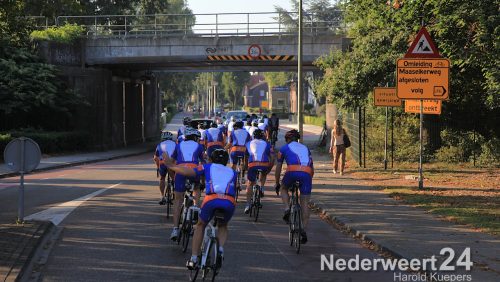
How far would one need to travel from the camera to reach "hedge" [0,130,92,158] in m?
29.7

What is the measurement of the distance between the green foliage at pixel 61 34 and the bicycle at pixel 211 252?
2876 centimetres

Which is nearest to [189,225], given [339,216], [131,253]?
[131,253]

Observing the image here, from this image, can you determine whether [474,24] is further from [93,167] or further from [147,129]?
[147,129]

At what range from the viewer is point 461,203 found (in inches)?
523

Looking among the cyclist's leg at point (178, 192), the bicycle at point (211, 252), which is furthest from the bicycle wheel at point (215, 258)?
the cyclist's leg at point (178, 192)

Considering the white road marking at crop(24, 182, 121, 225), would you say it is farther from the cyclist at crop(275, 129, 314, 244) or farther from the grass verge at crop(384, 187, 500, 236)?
the grass verge at crop(384, 187, 500, 236)

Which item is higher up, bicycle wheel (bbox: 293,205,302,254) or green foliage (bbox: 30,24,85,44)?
green foliage (bbox: 30,24,85,44)

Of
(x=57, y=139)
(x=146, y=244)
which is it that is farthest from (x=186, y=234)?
(x=57, y=139)

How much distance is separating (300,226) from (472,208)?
16.9ft

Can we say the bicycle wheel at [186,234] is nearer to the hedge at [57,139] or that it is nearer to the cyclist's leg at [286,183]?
the cyclist's leg at [286,183]

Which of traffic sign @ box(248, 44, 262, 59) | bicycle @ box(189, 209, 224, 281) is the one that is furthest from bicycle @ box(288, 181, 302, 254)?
traffic sign @ box(248, 44, 262, 59)

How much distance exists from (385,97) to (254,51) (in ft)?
41.0

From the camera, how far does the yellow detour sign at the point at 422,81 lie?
1422 cm

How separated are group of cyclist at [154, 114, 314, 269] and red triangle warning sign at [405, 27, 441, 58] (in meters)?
4.08
